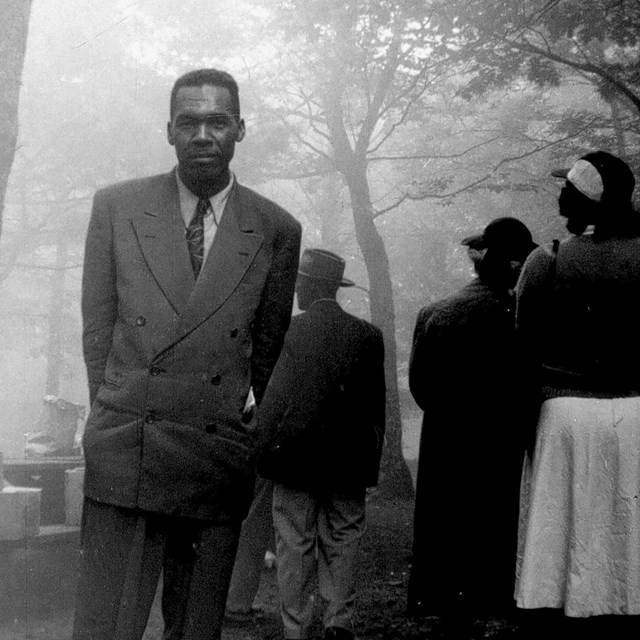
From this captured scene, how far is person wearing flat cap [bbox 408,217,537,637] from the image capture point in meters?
4.98

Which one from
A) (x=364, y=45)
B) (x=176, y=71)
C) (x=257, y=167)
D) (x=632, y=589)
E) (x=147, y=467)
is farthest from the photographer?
(x=176, y=71)

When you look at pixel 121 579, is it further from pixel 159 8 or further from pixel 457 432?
pixel 159 8

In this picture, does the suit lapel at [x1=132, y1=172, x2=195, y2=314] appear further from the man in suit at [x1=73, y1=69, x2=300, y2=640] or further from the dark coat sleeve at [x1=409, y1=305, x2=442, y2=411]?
the dark coat sleeve at [x1=409, y1=305, x2=442, y2=411]

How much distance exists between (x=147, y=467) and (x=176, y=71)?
18200 mm

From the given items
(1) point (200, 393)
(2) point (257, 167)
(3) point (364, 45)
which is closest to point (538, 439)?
(1) point (200, 393)

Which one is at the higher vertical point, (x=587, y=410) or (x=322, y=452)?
(x=587, y=410)

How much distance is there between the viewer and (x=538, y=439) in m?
3.81

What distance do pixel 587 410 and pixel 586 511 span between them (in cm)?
40

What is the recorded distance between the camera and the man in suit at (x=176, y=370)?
9.03ft

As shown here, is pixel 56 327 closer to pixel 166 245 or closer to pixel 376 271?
pixel 376 271

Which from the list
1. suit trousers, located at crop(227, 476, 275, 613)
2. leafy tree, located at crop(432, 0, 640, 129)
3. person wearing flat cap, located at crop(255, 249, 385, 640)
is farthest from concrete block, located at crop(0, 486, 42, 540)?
leafy tree, located at crop(432, 0, 640, 129)

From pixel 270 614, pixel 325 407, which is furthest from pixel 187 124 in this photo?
pixel 270 614

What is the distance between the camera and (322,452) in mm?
4914

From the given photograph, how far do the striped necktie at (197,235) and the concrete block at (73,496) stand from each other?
4459 millimetres
